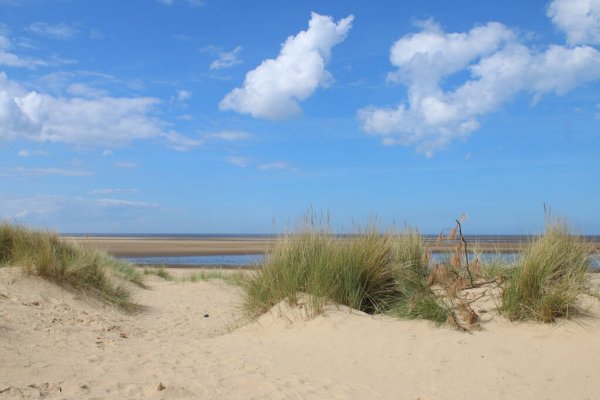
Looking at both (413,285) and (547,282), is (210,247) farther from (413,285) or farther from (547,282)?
(547,282)

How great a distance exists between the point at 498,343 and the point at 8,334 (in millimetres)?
5876

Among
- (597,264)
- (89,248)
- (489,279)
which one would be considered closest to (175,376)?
(489,279)

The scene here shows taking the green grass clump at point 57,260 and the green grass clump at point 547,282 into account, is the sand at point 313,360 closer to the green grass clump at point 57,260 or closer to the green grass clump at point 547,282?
the green grass clump at point 547,282

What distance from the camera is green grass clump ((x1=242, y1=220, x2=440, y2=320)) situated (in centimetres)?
721

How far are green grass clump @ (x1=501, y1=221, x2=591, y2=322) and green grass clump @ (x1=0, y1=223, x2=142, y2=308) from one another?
7578mm

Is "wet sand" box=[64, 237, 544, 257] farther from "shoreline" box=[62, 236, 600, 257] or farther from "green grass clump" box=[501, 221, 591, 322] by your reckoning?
"green grass clump" box=[501, 221, 591, 322]

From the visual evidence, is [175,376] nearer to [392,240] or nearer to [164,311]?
[392,240]

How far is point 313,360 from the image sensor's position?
5.84 metres

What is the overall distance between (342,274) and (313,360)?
64.5 inches

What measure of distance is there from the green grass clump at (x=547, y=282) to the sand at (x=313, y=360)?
0.18 meters

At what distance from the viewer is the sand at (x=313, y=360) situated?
492cm

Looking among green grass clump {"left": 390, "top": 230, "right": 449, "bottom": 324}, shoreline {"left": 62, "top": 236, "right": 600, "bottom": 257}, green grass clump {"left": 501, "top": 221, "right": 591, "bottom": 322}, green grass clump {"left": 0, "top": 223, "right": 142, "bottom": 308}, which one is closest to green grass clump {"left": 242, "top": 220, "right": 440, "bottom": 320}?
green grass clump {"left": 390, "top": 230, "right": 449, "bottom": 324}

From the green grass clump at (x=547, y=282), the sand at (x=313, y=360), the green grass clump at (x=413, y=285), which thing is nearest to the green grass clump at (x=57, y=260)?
the sand at (x=313, y=360)

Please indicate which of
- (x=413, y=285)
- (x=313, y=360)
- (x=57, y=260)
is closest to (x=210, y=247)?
(x=57, y=260)
